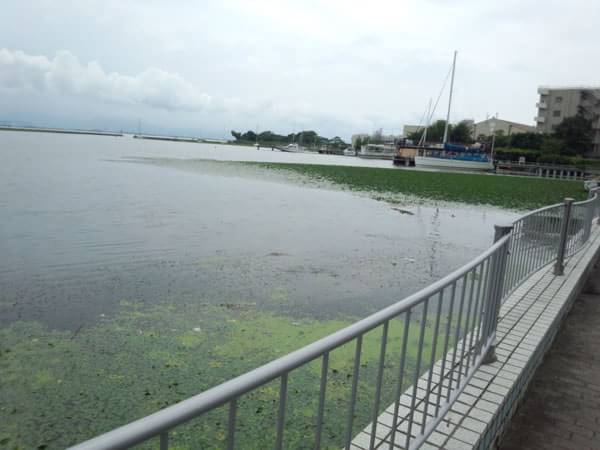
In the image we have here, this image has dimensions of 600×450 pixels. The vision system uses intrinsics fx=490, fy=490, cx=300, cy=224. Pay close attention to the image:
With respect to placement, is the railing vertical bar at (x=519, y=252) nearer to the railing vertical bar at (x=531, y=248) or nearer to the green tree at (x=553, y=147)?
the railing vertical bar at (x=531, y=248)

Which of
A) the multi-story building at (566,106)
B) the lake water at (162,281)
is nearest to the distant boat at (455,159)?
the multi-story building at (566,106)

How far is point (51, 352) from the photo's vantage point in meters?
4.68

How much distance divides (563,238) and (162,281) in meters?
5.47

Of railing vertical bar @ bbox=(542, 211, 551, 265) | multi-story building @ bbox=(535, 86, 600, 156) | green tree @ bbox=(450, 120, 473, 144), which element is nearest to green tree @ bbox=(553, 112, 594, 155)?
multi-story building @ bbox=(535, 86, 600, 156)

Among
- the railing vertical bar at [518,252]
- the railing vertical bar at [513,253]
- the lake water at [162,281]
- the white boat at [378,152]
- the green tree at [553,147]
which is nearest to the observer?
the lake water at [162,281]

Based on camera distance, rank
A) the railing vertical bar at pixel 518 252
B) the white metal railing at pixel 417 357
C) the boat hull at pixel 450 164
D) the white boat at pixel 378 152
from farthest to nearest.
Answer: the white boat at pixel 378 152
the boat hull at pixel 450 164
the railing vertical bar at pixel 518 252
the white metal railing at pixel 417 357

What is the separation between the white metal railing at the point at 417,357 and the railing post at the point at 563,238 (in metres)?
0.01

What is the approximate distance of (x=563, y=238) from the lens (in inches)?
241

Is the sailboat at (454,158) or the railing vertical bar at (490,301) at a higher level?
the sailboat at (454,158)

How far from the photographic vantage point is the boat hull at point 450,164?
201ft

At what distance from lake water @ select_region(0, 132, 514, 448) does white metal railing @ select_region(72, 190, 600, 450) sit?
117 cm

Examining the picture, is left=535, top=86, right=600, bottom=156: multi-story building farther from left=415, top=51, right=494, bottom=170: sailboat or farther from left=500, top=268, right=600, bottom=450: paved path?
left=500, top=268, right=600, bottom=450: paved path

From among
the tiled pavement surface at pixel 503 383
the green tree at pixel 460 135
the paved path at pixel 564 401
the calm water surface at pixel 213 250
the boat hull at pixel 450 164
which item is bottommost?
the calm water surface at pixel 213 250

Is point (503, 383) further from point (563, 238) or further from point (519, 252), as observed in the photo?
point (563, 238)
